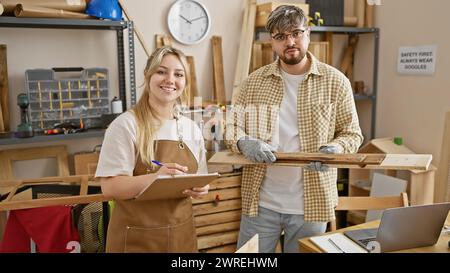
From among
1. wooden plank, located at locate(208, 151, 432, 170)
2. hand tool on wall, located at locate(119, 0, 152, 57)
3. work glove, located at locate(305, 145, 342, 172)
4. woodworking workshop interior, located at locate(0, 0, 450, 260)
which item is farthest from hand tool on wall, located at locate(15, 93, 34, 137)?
work glove, located at locate(305, 145, 342, 172)

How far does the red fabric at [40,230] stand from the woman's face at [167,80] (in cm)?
96

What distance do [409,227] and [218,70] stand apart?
195cm

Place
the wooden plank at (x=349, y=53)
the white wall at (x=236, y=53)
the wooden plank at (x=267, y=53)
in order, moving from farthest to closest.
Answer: the wooden plank at (x=349, y=53), the wooden plank at (x=267, y=53), the white wall at (x=236, y=53)

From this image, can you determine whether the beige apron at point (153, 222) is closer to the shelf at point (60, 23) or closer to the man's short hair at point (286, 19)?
the man's short hair at point (286, 19)

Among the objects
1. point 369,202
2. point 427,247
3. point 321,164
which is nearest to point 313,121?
point 321,164

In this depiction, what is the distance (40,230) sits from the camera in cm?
212

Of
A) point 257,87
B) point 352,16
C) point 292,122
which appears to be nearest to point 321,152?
point 292,122

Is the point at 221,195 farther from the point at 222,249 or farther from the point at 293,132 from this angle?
the point at 293,132

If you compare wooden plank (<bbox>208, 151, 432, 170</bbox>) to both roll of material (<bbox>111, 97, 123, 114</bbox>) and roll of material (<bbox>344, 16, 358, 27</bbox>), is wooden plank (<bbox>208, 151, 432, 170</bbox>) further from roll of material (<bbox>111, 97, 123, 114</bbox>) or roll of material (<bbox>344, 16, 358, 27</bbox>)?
roll of material (<bbox>344, 16, 358, 27</bbox>)

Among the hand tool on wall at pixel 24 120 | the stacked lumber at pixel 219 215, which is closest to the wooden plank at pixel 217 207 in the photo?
the stacked lumber at pixel 219 215

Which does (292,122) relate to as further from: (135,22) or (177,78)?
(135,22)

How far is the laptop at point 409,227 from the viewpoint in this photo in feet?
4.75
